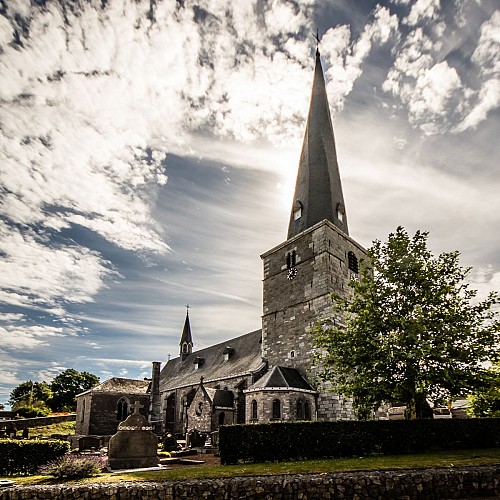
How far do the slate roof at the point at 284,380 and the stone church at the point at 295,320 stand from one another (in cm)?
6

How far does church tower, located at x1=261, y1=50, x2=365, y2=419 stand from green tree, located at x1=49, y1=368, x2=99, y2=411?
141 ft

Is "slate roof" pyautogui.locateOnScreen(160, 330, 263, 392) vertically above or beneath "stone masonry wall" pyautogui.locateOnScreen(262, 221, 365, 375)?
beneath

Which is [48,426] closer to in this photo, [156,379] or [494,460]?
[156,379]

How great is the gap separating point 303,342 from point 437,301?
12.3m

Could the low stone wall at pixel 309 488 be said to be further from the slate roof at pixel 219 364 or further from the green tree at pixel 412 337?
the slate roof at pixel 219 364

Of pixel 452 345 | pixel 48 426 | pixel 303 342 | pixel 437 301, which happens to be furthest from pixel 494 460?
pixel 48 426

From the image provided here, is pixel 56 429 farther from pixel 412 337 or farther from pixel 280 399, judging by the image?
pixel 412 337

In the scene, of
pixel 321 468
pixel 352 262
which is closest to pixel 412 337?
pixel 321 468

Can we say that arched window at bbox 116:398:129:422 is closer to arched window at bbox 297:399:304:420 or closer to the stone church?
the stone church

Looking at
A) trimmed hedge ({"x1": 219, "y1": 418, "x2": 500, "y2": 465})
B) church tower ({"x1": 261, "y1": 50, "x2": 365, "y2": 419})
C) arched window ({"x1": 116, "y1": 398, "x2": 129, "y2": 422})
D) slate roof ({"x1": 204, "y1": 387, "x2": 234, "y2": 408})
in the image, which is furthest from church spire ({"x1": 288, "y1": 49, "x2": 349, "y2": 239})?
arched window ({"x1": 116, "y1": 398, "x2": 129, "y2": 422})

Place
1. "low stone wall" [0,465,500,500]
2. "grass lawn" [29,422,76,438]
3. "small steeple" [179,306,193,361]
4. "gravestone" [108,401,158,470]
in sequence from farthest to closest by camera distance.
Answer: "small steeple" [179,306,193,361] → "grass lawn" [29,422,76,438] → "gravestone" [108,401,158,470] → "low stone wall" [0,465,500,500]

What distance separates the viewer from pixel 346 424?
52.0ft

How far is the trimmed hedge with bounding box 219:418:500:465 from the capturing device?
15180 mm

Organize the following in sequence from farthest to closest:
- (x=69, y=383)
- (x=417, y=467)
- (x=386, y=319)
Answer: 1. (x=69, y=383)
2. (x=386, y=319)
3. (x=417, y=467)
